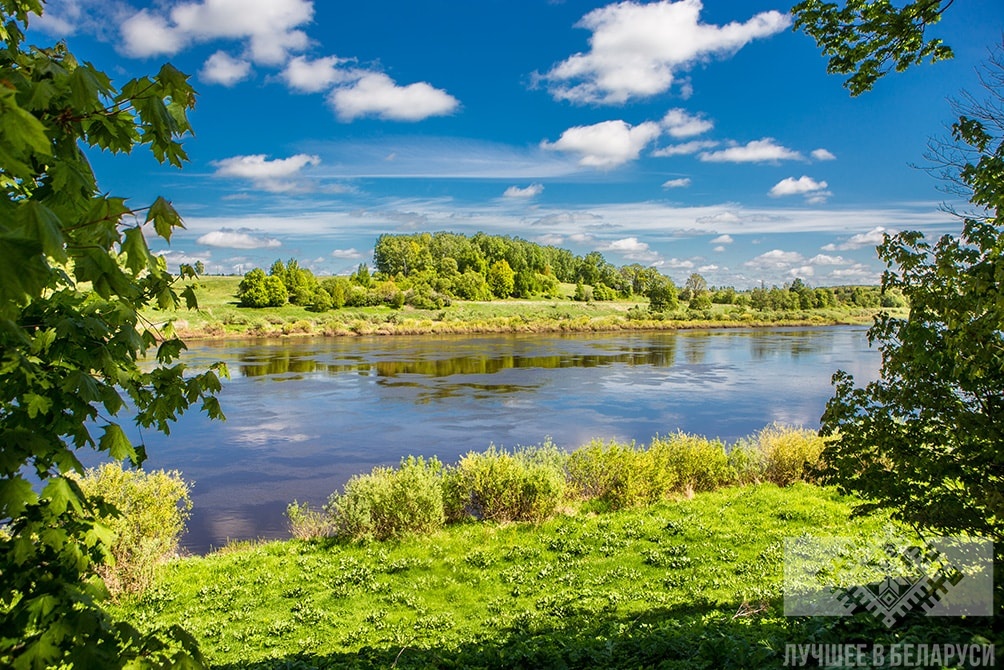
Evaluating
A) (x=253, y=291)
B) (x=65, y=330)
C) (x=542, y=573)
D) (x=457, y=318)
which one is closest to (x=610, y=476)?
(x=542, y=573)

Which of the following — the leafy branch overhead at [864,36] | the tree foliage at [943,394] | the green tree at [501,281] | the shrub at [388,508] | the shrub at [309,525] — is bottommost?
the shrub at [309,525]

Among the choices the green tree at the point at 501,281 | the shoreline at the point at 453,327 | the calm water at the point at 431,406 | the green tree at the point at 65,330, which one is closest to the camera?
the green tree at the point at 65,330

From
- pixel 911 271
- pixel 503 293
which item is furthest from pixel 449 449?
pixel 503 293

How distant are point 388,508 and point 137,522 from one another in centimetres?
386

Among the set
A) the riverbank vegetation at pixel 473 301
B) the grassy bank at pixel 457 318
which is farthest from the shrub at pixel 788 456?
the grassy bank at pixel 457 318

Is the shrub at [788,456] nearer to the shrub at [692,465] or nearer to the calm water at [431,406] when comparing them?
the shrub at [692,465]

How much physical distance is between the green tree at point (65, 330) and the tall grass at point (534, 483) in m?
7.50

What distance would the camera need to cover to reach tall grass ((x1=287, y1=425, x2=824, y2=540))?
10234 millimetres

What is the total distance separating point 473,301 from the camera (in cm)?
8138

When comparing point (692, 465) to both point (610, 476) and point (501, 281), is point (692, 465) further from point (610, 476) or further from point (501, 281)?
point (501, 281)

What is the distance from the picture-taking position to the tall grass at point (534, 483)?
33.6 ft

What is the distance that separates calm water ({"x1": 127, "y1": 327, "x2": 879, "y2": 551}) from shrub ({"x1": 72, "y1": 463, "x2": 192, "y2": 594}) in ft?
5.42

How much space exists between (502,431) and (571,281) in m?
105

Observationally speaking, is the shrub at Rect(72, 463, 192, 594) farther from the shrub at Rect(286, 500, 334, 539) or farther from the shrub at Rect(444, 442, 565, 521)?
the shrub at Rect(444, 442, 565, 521)
